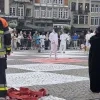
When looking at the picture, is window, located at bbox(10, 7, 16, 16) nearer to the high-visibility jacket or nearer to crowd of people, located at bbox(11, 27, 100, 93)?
crowd of people, located at bbox(11, 27, 100, 93)

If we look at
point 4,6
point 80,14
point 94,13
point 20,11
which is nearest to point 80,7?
point 80,14

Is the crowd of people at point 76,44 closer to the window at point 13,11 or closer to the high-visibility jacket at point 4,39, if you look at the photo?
the high-visibility jacket at point 4,39

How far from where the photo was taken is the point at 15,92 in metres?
8.14

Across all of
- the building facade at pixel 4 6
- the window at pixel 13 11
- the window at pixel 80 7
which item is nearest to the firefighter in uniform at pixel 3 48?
the building facade at pixel 4 6

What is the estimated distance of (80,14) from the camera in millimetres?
88250

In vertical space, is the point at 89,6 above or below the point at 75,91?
above

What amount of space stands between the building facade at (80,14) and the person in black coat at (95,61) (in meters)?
78.3

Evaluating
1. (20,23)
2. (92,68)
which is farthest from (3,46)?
(20,23)

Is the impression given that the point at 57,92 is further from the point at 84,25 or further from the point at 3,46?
the point at 84,25

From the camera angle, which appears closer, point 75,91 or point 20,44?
point 75,91

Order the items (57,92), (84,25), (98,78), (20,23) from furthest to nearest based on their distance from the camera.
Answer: (84,25), (20,23), (57,92), (98,78)

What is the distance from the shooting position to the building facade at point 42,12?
76.5m

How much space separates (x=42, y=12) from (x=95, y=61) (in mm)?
74121

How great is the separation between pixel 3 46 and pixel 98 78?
6.47 ft
